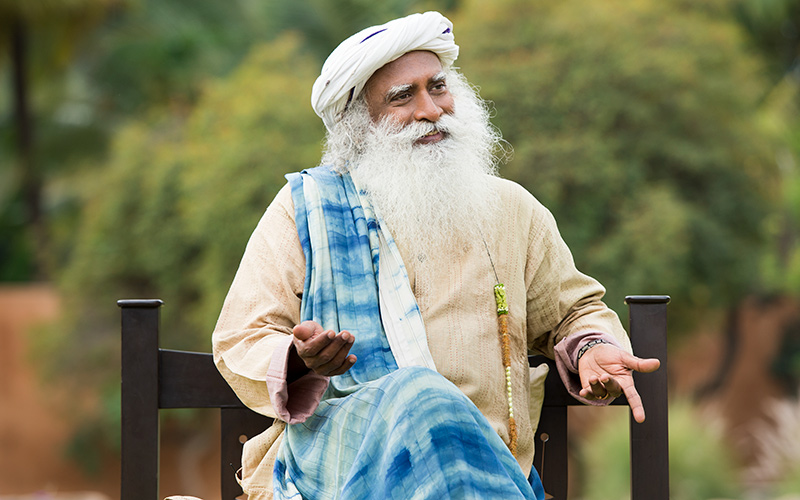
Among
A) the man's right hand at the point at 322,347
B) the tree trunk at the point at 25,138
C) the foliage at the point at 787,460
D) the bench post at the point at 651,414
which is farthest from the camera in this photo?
the tree trunk at the point at 25,138

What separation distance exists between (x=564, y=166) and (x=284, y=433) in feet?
22.5

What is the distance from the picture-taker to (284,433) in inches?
102

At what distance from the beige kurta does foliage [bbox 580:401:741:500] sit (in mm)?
5529

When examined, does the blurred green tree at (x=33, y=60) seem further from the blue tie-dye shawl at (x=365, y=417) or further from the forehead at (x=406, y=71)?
the blue tie-dye shawl at (x=365, y=417)

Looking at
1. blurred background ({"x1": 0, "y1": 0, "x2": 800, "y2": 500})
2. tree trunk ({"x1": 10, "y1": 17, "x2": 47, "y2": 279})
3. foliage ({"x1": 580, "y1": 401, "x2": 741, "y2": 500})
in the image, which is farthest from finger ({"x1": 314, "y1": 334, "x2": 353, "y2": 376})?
tree trunk ({"x1": 10, "y1": 17, "x2": 47, "y2": 279})

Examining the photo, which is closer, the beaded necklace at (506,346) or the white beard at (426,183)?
the beaded necklace at (506,346)

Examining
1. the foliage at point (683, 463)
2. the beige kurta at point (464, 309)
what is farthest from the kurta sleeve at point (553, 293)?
the foliage at point (683, 463)

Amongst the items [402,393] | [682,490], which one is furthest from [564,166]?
[402,393]

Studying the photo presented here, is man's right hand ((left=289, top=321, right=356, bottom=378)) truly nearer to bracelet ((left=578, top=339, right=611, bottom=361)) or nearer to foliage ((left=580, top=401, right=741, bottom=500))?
bracelet ((left=578, top=339, right=611, bottom=361))

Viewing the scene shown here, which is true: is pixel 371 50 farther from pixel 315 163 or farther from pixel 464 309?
pixel 315 163

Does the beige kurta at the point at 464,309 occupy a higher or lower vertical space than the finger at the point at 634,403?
higher

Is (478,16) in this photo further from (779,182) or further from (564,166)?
(779,182)

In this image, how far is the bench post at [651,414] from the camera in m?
2.90

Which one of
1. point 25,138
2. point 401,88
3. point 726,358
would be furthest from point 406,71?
point 726,358
